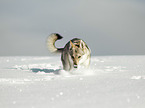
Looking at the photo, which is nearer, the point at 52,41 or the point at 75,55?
the point at 75,55

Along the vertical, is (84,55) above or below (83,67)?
above

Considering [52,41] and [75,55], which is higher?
[52,41]

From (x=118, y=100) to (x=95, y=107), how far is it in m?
0.55

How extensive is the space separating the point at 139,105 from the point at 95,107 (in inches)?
26.3

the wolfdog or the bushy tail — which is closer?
the wolfdog

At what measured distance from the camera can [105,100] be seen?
331cm

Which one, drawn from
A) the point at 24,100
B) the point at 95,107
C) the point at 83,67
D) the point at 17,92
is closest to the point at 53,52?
the point at 83,67

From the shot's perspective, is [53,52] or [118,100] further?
[53,52]

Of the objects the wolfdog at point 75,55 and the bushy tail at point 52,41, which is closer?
the wolfdog at point 75,55

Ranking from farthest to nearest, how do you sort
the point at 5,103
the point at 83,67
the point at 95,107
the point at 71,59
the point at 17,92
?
the point at 83,67
the point at 71,59
the point at 17,92
the point at 5,103
the point at 95,107

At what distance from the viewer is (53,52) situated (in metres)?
8.91

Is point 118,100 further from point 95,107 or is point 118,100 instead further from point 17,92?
point 17,92

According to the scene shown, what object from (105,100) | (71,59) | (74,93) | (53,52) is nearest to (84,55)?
(71,59)

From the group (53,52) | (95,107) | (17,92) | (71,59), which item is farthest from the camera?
(53,52)
